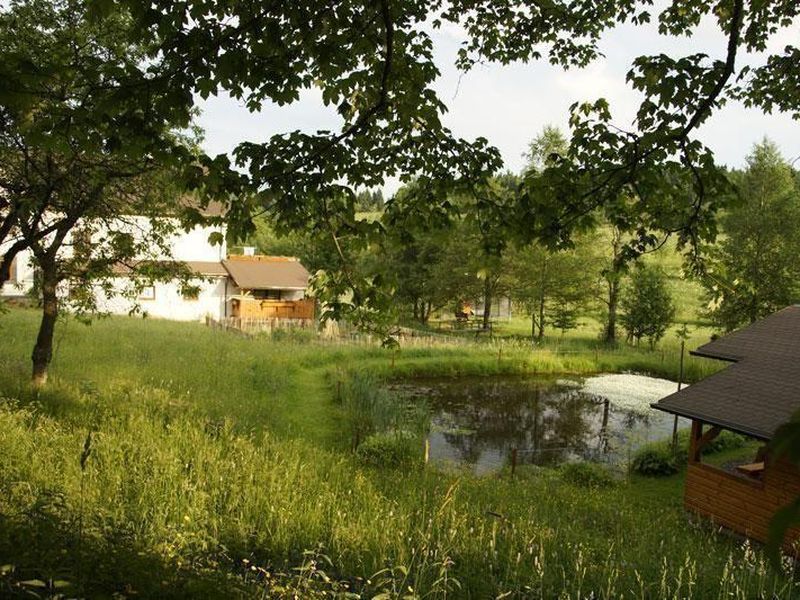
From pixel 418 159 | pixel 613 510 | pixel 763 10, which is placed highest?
pixel 763 10

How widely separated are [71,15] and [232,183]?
7.55m

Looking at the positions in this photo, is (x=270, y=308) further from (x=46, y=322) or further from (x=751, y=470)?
(x=751, y=470)

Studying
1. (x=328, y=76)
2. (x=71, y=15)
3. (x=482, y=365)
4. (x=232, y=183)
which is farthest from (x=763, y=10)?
(x=482, y=365)

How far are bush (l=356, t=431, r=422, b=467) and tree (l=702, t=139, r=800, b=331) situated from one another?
23.6 metres

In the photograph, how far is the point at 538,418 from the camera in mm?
20562

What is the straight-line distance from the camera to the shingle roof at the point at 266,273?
3525cm

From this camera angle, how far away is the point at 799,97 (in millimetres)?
7938

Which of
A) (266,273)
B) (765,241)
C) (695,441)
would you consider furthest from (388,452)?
(765,241)

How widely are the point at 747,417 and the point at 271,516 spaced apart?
29.5 ft

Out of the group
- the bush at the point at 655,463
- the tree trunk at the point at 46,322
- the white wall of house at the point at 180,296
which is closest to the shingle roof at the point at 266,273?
the white wall of house at the point at 180,296

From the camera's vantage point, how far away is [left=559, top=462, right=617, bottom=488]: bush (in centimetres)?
1322

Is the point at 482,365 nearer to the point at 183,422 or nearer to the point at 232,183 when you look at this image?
the point at 183,422

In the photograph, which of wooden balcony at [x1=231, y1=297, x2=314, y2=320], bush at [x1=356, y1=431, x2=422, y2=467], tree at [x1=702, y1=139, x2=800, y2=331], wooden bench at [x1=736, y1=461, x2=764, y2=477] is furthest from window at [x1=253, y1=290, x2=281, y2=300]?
wooden bench at [x1=736, y1=461, x2=764, y2=477]

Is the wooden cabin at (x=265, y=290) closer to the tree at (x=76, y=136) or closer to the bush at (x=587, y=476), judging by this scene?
the tree at (x=76, y=136)
